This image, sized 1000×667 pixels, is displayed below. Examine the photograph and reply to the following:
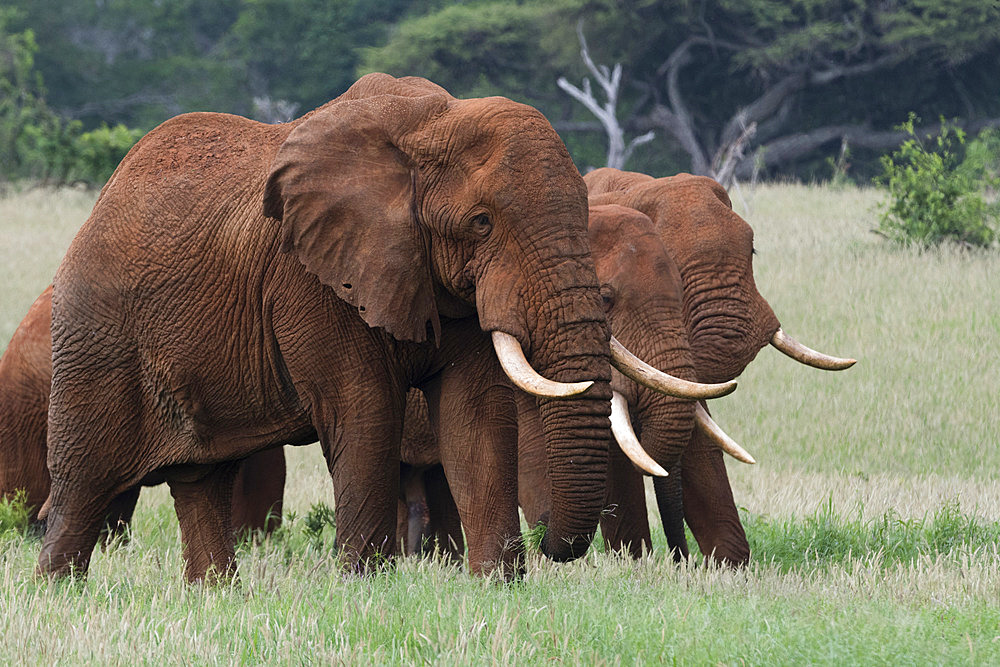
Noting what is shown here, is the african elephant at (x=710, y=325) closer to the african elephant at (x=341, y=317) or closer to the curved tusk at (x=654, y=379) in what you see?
the curved tusk at (x=654, y=379)

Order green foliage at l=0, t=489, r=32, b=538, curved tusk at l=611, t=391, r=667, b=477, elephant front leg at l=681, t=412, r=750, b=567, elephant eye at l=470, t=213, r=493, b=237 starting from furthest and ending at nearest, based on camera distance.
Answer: green foliage at l=0, t=489, r=32, b=538, elephant front leg at l=681, t=412, r=750, b=567, curved tusk at l=611, t=391, r=667, b=477, elephant eye at l=470, t=213, r=493, b=237

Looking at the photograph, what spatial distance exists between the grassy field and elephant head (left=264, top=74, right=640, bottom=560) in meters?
0.65

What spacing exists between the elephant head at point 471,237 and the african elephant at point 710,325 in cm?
196

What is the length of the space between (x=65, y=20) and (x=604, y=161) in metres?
20.5

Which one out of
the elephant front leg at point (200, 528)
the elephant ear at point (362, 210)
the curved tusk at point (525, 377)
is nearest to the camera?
the curved tusk at point (525, 377)

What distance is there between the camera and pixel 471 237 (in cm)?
524

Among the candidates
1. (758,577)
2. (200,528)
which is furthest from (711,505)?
(200,528)

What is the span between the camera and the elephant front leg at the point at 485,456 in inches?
225

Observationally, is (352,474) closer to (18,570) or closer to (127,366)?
(127,366)

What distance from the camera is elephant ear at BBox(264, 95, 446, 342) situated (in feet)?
17.5

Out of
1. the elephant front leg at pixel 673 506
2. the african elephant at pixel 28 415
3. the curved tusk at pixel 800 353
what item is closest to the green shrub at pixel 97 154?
the african elephant at pixel 28 415

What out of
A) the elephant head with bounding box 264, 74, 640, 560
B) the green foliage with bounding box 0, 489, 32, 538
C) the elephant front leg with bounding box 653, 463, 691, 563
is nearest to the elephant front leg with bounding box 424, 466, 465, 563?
the elephant front leg with bounding box 653, 463, 691, 563

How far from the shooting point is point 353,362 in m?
5.60

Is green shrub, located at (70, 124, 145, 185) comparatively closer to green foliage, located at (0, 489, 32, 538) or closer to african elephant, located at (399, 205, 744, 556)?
green foliage, located at (0, 489, 32, 538)
